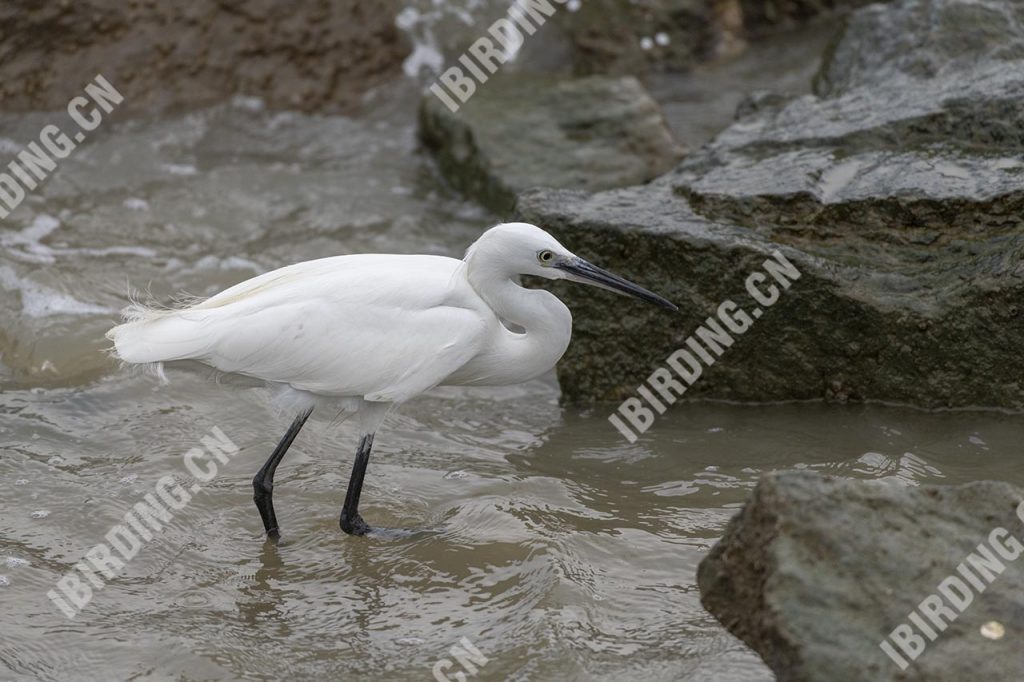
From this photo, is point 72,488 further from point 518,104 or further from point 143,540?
point 518,104

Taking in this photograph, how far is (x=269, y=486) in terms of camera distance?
4812 mm

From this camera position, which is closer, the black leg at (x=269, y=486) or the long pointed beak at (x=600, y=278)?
the long pointed beak at (x=600, y=278)

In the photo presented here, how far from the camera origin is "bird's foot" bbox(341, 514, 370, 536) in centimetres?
480

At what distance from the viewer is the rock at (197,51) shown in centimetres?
926

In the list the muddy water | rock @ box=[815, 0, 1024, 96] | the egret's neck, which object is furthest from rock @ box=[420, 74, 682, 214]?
the egret's neck

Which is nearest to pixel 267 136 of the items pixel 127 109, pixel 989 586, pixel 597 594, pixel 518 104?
pixel 127 109

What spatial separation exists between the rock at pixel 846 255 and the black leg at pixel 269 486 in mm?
1543

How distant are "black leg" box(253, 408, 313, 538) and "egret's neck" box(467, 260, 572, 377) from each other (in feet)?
2.84

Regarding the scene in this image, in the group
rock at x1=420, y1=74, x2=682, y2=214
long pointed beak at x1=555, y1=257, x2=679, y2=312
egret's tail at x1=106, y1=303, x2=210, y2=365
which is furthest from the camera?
rock at x1=420, y1=74, x2=682, y2=214

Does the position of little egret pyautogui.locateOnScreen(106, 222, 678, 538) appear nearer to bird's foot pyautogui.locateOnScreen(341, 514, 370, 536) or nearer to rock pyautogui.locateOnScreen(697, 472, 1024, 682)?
bird's foot pyautogui.locateOnScreen(341, 514, 370, 536)

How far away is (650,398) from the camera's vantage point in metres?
5.78

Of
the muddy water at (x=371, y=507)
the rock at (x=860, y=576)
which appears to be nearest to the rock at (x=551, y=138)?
the muddy water at (x=371, y=507)

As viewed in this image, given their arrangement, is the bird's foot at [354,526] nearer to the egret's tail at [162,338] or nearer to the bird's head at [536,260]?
the egret's tail at [162,338]

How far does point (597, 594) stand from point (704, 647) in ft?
1.65
